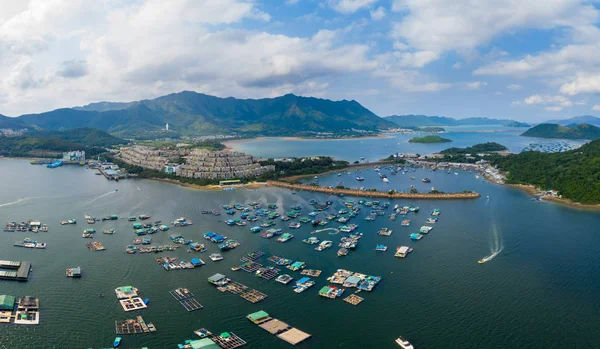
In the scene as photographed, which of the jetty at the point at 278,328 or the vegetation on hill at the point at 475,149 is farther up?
the vegetation on hill at the point at 475,149

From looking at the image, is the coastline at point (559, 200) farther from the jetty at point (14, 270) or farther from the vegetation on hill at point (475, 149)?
the jetty at point (14, 270)

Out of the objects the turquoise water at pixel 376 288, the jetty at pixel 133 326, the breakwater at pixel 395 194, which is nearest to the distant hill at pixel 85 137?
the turquoise water at pixel 376 288

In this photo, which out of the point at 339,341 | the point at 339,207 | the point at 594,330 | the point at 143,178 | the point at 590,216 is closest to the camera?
the point at 339,341

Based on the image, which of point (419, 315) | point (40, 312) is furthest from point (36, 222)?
point (419, 315)

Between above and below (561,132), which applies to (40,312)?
below

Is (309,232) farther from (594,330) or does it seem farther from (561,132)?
(561,132)

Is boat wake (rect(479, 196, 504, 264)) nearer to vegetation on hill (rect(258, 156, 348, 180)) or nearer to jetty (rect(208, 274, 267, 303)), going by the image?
jetty (rect(208, 274, 267, 303))

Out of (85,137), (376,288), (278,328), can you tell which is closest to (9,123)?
(85,137)

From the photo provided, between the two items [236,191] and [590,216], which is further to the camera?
[236,191]
